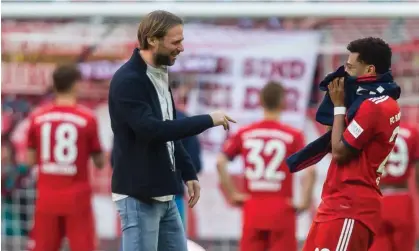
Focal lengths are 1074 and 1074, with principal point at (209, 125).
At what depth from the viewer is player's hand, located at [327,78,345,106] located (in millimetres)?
5406

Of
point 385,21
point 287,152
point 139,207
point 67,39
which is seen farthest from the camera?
point 67,39

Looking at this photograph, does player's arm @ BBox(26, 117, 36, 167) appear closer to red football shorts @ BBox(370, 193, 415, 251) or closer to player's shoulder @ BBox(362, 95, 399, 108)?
red football shorts @ BBox(370, 193, 415, 251)

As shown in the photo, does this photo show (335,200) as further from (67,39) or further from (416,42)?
(67,39)

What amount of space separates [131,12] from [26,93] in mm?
1446

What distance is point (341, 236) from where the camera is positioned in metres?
5.43

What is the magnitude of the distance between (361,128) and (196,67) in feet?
17.0

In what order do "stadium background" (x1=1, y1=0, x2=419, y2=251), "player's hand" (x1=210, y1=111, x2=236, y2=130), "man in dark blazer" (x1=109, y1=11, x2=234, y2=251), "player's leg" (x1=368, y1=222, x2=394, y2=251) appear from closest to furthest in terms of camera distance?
"player's hand" (x1=210, y1=111, x2=236, y2=130), "man in dark blazer" (x1=109, y1=11, x2=234, y2=251), "player's leg" (x1=368, y1=222, x2=394, y2=251), "stadium background" (x1=1, y1=0, x2=419, y2=251)

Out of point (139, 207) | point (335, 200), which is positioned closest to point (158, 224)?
point (139, 207)

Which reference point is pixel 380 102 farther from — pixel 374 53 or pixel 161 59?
pixel 161 59

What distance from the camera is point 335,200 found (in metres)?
5.48

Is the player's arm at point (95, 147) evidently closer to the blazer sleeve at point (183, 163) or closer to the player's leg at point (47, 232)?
the player's leg at point (47, 232)

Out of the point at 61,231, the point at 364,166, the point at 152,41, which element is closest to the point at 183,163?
the point at 152,41

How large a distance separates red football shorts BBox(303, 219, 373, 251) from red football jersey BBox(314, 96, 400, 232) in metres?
0.03

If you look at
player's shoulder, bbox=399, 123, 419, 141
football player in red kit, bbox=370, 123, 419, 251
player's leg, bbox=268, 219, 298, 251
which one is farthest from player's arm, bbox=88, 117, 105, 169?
player's shoulder, bbox=399, 123, 419, 141
